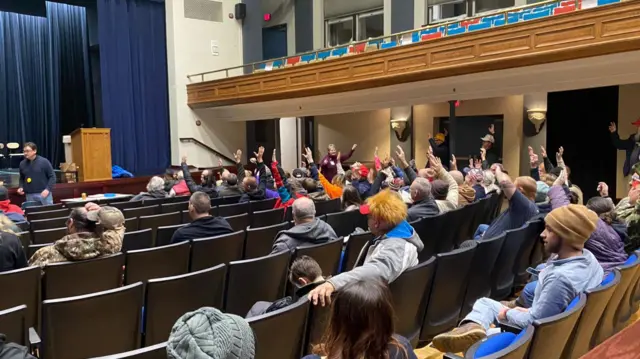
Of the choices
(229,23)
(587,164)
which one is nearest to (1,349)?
(587,164)

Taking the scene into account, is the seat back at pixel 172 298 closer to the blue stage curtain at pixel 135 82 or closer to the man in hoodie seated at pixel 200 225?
the man in hoodie seated at pixel 200 225

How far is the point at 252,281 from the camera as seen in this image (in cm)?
259

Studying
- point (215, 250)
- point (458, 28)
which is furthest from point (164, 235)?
point (458, 28)

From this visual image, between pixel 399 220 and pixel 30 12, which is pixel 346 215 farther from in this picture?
pixel 30 12

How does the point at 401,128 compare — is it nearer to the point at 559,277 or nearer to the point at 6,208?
the point at 6,208

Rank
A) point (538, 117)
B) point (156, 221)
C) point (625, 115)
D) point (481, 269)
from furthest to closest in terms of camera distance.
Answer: point (538, 117)
point (625, 115)
point (156, 221)
point (481, 269)

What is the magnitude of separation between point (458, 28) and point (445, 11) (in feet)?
11.1

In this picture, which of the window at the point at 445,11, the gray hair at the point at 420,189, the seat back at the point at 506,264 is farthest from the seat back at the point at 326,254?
the window at the point at 445,11

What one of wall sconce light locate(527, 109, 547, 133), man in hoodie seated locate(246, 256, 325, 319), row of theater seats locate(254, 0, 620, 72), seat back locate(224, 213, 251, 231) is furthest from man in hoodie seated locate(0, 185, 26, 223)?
wall sconce light locate(527, 109, 547, 133)

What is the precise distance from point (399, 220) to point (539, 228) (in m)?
1.40

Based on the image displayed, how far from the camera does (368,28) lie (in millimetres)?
12672

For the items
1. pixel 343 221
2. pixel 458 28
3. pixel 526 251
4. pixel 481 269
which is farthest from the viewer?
pixel 458 28

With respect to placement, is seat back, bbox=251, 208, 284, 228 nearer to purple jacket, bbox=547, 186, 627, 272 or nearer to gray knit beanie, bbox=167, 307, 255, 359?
purple jacket, bbox=547, 186, 627, 272

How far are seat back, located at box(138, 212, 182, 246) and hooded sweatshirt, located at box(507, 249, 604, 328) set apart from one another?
310cm
